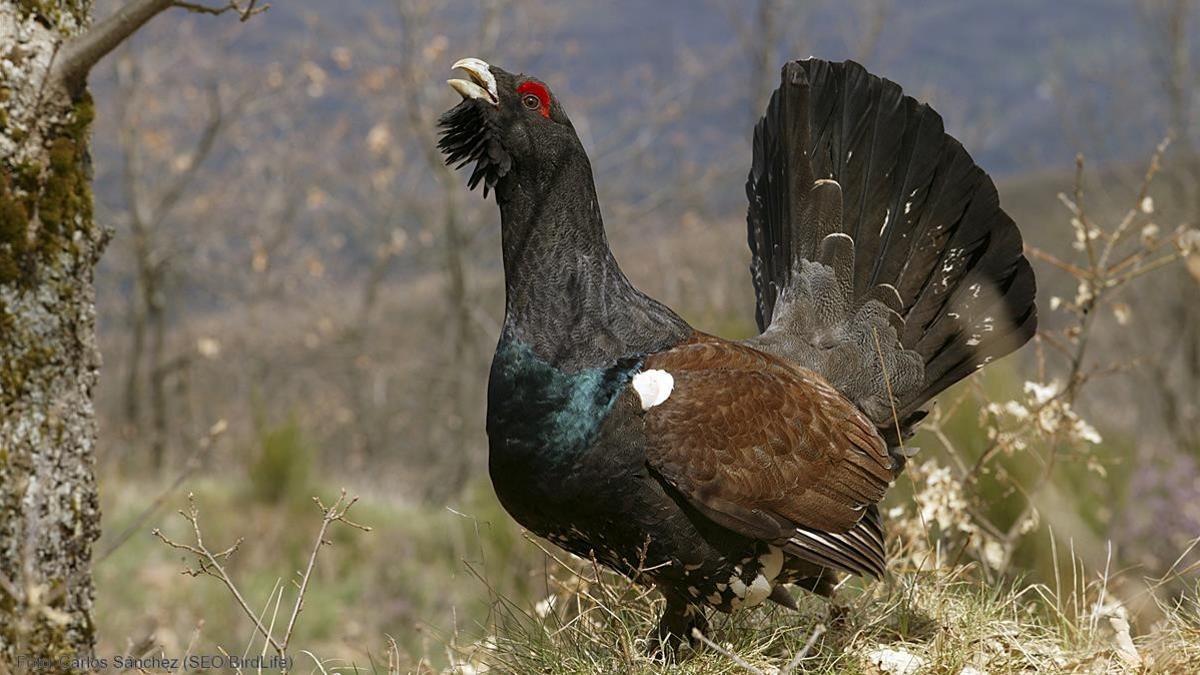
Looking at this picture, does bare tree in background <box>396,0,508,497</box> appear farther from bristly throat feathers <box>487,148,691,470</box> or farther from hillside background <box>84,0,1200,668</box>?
bristly throat feathers <box>487,148,691,470</box>

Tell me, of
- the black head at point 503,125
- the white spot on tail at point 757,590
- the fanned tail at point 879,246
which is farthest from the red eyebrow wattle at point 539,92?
the white spot on tail at point 757,590

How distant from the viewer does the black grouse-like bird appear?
266 cm

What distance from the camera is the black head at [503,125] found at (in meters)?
2.83

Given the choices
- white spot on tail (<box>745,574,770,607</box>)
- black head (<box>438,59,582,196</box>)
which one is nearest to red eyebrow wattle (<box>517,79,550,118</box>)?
black head (<box>438,59,582,196</box>)

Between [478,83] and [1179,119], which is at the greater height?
[1179,119]

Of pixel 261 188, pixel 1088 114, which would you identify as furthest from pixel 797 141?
pixel 261 188

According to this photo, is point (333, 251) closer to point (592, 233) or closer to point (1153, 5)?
point (1153, 5)

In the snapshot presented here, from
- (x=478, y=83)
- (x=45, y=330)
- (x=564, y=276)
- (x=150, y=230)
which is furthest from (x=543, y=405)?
(x=150, y=230)

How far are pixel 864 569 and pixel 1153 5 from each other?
14.5 m

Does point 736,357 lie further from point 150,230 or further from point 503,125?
point 150,230

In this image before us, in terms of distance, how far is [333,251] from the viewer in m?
23.8

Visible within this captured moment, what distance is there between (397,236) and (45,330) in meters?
17.5

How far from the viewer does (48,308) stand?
2838 millimetres

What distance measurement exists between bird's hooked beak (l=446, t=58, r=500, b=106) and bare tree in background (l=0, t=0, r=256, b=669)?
64 cm
